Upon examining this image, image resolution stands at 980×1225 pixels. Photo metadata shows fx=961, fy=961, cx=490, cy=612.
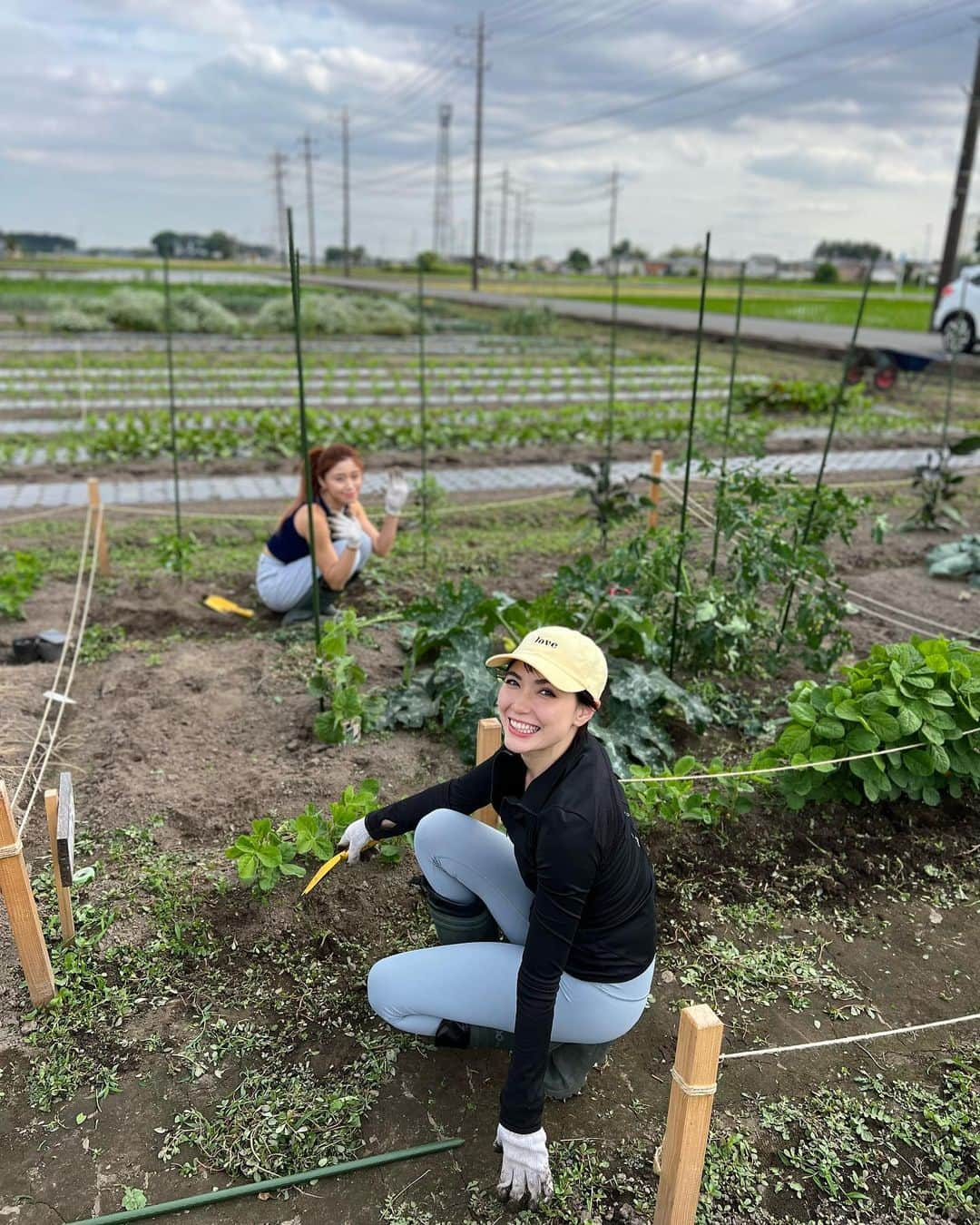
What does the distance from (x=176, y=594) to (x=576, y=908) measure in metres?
3.83

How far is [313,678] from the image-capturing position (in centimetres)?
351

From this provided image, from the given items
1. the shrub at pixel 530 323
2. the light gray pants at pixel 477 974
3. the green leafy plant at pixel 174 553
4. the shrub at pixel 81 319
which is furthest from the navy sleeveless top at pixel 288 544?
the shrub at pixel 81 319

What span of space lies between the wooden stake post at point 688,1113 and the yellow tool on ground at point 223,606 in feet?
11.9

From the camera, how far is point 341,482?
4.34m

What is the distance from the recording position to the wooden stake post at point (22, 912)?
7.40ft

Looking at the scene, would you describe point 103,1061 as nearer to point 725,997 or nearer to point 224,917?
point 224,917

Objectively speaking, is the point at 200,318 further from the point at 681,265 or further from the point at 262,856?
the point at 681,265

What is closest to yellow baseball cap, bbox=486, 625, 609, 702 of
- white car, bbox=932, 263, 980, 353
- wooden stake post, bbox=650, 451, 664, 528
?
wooden stake post, bbox=650, 451, 664, 528

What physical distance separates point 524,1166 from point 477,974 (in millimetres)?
385

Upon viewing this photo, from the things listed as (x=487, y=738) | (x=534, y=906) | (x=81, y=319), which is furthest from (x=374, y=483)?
(x=81, y=319)

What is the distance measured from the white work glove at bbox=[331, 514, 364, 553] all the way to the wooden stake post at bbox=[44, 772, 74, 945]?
80.5 inches

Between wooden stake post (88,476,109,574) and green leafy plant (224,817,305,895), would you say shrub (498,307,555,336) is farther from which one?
green leafy plant (224,817,305,895)

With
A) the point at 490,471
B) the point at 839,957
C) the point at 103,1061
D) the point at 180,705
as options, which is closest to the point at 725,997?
the point at 839,957

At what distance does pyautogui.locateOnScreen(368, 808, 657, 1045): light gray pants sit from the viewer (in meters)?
2.07
